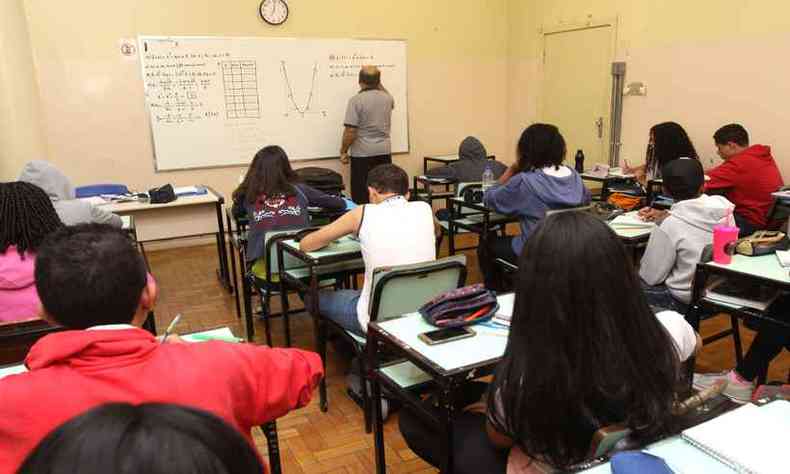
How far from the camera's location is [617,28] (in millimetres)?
5656

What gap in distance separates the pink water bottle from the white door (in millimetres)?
3723

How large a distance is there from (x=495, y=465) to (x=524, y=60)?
613 centimetres

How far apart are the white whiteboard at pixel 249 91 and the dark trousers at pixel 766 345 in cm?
465

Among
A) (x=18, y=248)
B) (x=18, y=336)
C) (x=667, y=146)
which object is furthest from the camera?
(x=667, y=146)

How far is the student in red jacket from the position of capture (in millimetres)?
4090

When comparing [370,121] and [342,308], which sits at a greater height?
[370,121]

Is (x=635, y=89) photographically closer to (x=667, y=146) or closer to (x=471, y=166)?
(x=667, y=146)

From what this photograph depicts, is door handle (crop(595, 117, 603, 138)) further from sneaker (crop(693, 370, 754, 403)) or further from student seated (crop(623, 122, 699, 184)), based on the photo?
sneaker (crop(693, 370, 754, 403))

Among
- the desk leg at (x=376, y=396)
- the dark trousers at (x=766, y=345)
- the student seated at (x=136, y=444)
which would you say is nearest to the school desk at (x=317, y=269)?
the desk leg at (x=376, y=396)

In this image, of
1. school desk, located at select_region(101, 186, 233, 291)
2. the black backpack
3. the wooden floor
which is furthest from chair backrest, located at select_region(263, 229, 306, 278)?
the black backpack

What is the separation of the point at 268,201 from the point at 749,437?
103 inches

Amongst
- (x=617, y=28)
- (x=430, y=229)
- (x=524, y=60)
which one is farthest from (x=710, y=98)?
(x=430, y=229)

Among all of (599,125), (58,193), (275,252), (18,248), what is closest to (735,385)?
(275,252)

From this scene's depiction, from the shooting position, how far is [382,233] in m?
2.48
